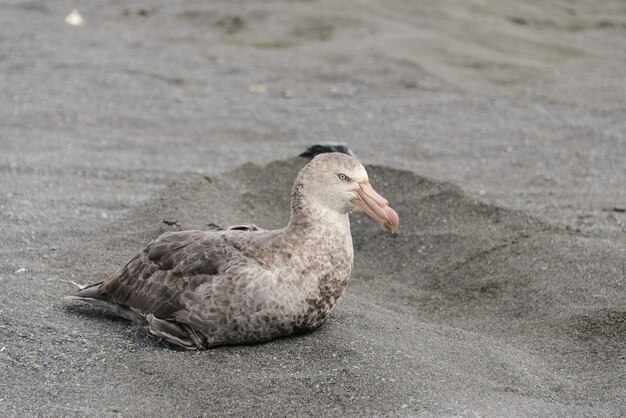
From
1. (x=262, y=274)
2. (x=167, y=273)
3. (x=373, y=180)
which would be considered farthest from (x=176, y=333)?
(x=373, y=180)

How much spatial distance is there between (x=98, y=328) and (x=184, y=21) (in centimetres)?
855

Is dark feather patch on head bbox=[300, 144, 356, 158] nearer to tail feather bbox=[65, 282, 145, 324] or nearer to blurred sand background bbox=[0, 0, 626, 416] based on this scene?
blurred sand background bbox=[0, 0, 626, 416]

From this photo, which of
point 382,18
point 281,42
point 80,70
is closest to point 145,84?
point 80,70

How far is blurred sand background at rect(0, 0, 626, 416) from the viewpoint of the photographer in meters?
4.35

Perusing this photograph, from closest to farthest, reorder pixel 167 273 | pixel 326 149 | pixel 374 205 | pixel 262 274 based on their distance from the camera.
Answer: pixel 262 274, pixel 374 205, pixel 167 273, pixel 326 149

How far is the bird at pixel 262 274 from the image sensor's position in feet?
14.6

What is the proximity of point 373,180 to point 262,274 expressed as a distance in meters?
2.79

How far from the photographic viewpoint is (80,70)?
1041cm

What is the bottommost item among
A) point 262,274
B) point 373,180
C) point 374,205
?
point 373,180

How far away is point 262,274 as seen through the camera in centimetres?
448

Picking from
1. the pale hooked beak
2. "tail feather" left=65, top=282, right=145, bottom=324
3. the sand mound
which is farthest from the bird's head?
"tail feather" left=65, top=282, right=145, bottom=324

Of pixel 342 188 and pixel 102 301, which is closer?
pixel 342 188

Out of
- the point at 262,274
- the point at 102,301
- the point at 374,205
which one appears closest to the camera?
the point at 262,274

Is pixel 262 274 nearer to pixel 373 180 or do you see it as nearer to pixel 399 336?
pixel 399 336
